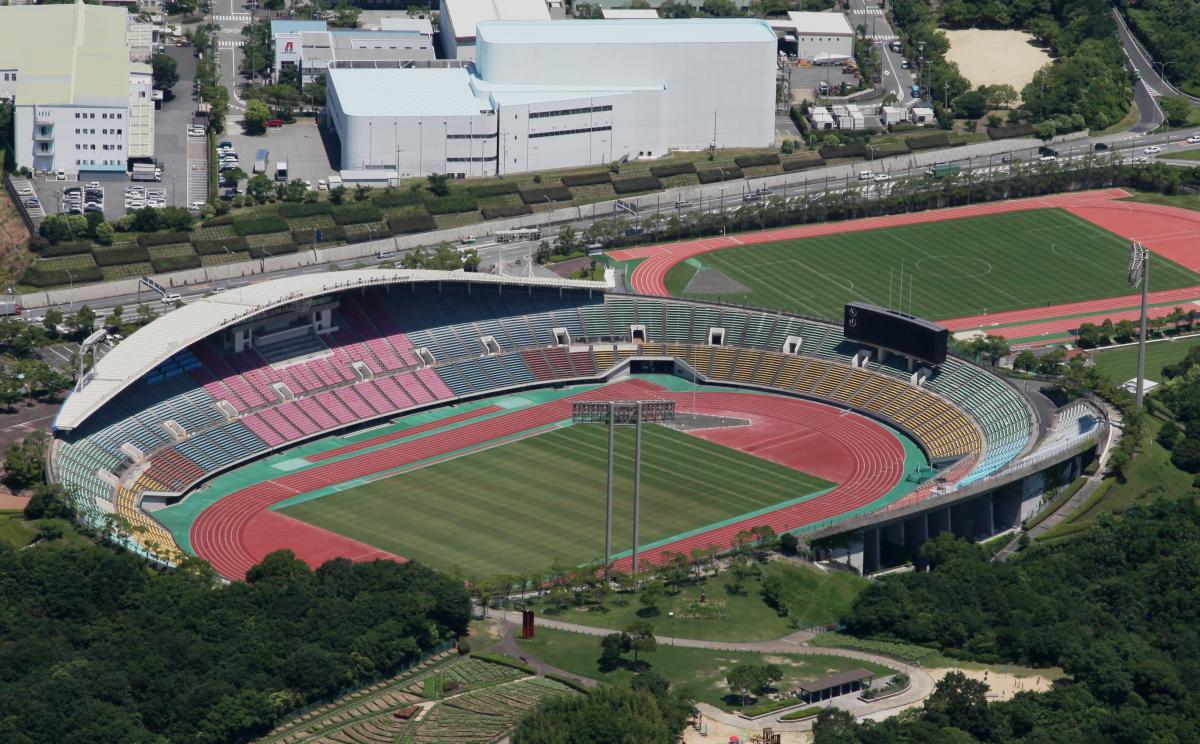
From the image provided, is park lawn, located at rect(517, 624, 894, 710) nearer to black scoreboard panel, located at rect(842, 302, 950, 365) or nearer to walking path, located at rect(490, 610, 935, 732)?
walking path, located at rect(490, 610, 935, 732)

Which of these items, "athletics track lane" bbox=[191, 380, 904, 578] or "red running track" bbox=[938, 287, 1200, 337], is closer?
"athletics track lane" bbox=[191, 380, 904, 578]

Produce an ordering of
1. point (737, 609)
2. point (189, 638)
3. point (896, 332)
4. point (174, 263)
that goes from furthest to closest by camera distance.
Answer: point (174, 263) < point (896, 332) < point (737, 609) < point (189, 638)

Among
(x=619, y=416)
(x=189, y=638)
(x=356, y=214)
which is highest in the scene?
(x=356, y=214)

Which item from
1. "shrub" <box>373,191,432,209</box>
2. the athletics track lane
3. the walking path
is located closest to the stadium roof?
the athletics track lane

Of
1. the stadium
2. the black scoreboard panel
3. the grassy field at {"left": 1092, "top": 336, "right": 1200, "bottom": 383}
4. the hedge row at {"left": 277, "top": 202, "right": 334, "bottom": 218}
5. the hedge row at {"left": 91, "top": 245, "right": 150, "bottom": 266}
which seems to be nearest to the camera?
the stadium

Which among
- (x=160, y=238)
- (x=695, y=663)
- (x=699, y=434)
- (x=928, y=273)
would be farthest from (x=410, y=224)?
(x=695, y=663)

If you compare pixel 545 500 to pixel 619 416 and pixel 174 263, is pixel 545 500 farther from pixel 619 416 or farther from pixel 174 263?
pixel 174 263
